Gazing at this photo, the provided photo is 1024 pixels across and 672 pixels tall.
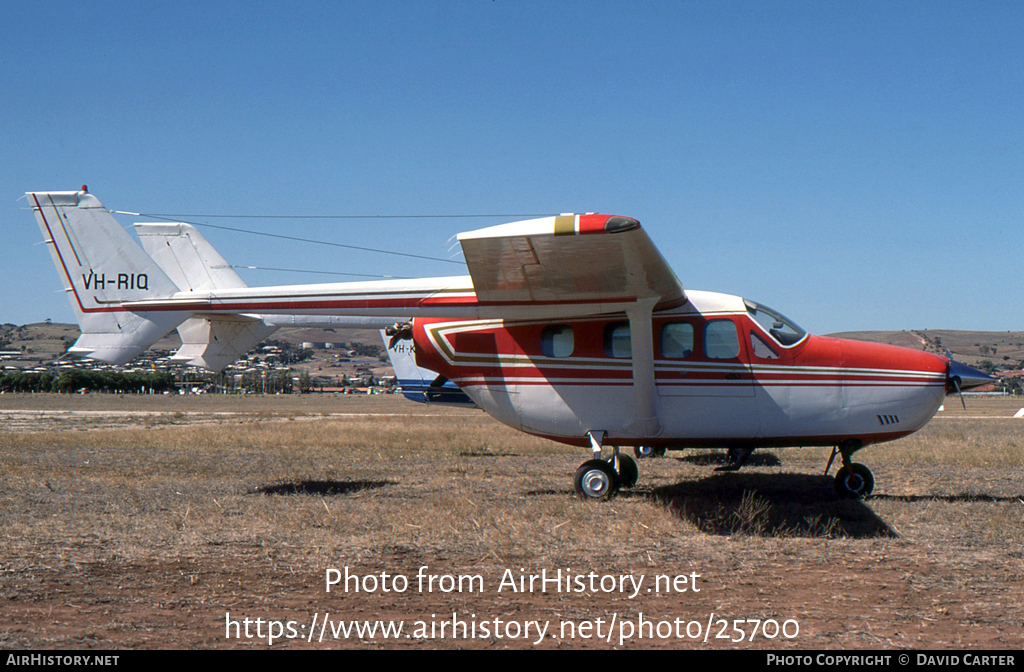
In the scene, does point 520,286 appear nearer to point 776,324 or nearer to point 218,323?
point 776,324

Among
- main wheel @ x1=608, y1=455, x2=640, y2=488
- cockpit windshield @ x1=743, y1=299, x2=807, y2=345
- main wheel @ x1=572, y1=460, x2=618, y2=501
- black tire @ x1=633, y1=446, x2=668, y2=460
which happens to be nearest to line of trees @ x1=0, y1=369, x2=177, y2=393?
black tire @ x1=633, y1=446, x2=668, y2=460

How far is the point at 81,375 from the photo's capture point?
3861 inches

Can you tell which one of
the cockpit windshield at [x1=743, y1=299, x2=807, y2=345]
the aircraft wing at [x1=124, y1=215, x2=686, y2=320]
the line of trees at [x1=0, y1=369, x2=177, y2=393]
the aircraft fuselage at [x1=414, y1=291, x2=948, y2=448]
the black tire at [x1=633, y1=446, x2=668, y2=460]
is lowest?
the line of trees at [x1=0, y1=369, x2=177, y2=393]

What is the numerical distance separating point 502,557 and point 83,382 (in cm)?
10651

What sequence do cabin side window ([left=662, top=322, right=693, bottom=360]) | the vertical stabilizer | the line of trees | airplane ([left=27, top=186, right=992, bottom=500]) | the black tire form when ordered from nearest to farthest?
airplane ([left=27, top=186, right=992, bottom=500]), cabin side window ([left=662, top=322, right=693, bottom=360]), the vertical stabilizer, the black tire, the line of trees

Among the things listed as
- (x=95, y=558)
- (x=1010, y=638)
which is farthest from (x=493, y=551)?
(x=1010, y=638)

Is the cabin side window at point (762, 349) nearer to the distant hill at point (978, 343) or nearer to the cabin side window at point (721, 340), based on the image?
the cabin side window at point (721, 340)

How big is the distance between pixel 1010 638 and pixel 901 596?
107 cm

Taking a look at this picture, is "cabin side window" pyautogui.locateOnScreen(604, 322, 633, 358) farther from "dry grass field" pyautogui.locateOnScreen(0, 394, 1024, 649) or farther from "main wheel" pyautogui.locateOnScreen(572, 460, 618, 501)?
"dry grass field" pyautogui.locateOnScreen(0, 394, 1024, 649)

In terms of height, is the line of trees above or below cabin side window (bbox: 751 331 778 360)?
below

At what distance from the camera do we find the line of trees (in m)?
88.7

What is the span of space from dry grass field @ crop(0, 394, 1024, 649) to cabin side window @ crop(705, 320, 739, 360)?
6.40 ft

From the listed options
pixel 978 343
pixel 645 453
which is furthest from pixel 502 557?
pixel 978 343

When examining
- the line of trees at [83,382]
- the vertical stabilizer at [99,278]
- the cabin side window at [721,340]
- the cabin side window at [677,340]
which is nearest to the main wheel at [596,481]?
the cabin side window at [677,340]
